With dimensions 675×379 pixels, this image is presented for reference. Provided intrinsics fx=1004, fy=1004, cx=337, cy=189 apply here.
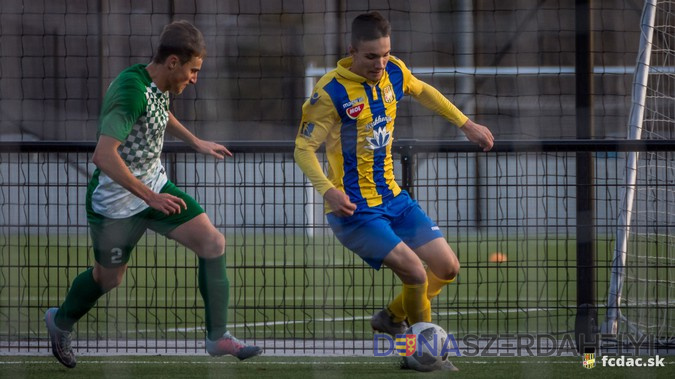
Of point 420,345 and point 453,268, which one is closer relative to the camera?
point 420,345

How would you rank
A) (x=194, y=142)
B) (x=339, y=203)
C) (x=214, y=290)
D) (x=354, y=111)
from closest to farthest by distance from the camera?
(x=339, y=203) < (x=214, y=290) < (x=354, y=111) < (x=194, y=142)

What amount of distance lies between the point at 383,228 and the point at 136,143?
118 cm

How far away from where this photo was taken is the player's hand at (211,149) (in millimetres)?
4781

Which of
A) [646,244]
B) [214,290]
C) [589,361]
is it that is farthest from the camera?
[646,244]

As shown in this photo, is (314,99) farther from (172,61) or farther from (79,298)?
(79,298)

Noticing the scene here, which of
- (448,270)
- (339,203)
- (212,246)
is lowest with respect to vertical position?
(448,270)

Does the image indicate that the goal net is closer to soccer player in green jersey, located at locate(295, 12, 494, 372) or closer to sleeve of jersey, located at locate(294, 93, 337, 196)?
soccer player in green jersey, located at locate(295, 12, 494, 372)

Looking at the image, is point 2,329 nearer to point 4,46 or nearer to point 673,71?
point 4,46

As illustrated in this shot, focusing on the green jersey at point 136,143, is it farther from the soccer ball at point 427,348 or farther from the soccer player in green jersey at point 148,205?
the soccer ball at point 427,348

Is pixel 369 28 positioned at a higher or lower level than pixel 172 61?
higher

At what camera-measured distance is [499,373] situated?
189 inches

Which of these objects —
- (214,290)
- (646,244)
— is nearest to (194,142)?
(214,290)

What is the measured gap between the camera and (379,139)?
477 cm

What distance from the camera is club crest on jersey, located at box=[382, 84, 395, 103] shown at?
4797 millimetres
